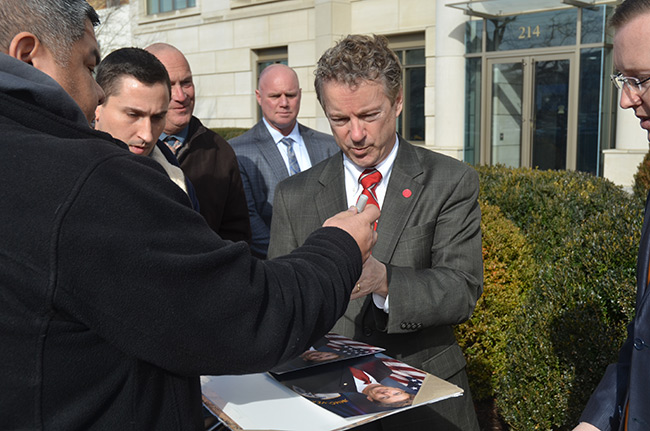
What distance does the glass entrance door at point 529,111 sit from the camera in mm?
13844

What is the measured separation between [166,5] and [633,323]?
23390mm

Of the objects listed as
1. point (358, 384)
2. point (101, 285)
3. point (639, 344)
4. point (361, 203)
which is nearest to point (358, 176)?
point (361, 203)

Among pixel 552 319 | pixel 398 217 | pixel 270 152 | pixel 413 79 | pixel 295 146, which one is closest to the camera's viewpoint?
pixel 398 217

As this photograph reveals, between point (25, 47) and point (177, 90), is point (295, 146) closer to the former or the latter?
point (177, 90)

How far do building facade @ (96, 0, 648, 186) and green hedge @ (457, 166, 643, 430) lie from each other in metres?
8.83

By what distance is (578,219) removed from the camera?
5.56 m

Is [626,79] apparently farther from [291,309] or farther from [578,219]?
[578,219]

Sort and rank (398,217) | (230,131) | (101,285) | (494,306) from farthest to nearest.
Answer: (230,131) → (494,306) → (398,217) → (101,285)

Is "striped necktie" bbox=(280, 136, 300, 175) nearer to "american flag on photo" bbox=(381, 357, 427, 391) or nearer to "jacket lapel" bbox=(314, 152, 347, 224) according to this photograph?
"jacket lapel" bbox=(314, 152, 347, 224)

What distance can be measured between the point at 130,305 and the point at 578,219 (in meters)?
5.04

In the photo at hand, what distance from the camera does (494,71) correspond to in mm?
14766

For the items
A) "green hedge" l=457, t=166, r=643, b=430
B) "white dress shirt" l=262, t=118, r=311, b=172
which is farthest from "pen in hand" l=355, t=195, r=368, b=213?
"white dress shirt" l=262, t=118, r=311, b=172

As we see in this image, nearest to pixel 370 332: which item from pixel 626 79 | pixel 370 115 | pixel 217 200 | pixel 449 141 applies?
pixel 370 115

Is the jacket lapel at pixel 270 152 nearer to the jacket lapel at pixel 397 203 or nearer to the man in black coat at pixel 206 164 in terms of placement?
the man in black coat at pixel 206 164
